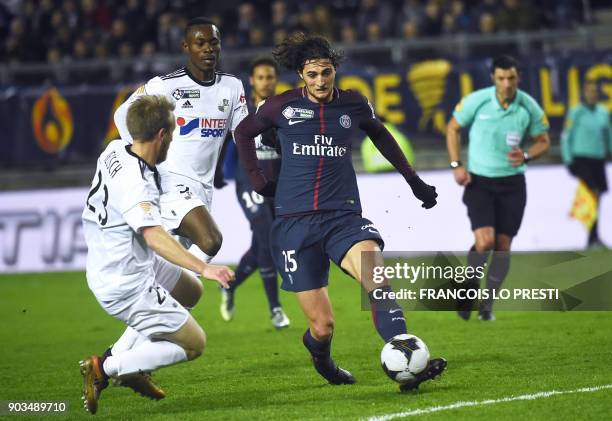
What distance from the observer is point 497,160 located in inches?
420

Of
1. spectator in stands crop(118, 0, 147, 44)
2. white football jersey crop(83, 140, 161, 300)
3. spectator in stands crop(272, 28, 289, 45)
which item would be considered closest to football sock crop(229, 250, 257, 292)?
white football jersey crop(83, 140, 161, 300)

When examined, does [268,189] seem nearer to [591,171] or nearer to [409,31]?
[591,171]

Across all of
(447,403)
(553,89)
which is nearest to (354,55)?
(553,89)

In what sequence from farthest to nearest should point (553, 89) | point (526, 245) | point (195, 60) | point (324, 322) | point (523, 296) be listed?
point (553, 89) → point (526, 245) → point (523, 296) → point (195, 60) → point (324, 322)

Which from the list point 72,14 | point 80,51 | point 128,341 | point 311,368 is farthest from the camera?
point 72,14

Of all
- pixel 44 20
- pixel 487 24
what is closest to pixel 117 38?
pixel 44 20

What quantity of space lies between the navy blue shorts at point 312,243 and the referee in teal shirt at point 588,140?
31.6 feet

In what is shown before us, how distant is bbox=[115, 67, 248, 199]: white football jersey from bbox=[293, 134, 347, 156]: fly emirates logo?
1486 millimetres

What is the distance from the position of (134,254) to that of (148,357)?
599 millimetres

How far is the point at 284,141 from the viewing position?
25.5 ft

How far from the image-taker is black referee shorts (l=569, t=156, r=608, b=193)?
1653 centimetres

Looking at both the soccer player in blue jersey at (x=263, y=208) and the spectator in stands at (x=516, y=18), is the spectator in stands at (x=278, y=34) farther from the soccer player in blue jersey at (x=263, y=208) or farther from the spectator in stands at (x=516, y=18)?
the soccer player in blue jersey at (x=263, y=208)

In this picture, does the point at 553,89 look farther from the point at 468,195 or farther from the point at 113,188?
the point at 113,188

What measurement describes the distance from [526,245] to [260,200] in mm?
6037
